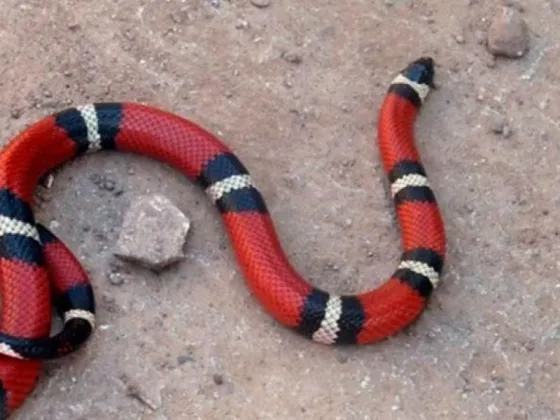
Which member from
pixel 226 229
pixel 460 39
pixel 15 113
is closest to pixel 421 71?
pixel 460 39

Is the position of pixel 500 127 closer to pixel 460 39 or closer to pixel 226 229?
pixel 460 39

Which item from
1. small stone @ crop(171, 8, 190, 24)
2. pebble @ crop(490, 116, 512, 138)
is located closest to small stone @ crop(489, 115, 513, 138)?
pebble @ crop(490, 116, 512, 138)

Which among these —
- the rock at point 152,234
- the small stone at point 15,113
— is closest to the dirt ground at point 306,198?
the small stone at point 15,113

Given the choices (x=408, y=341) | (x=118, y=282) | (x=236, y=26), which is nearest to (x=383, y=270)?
(x=408, y=341)

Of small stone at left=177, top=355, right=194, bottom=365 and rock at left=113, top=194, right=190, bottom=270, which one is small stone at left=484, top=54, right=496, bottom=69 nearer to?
rock at left=113, top=194, right=190, bottom=270

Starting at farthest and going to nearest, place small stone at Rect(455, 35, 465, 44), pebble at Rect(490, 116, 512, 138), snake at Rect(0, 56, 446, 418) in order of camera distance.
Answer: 1. small stone at Rect(455, 35, 465, 44)
2. pebble at Rect(490, 116, 512, 138)
3. snake at Rect(0, 56, 446, 418)

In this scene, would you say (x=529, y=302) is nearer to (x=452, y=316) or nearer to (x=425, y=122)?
(x=452, y=316)

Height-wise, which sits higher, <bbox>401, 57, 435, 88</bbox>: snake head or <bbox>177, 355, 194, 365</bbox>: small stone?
<bbox>401, 57, 435, 88</bbox>: snake head
